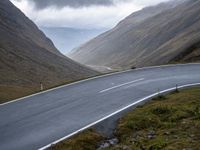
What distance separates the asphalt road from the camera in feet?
55.8

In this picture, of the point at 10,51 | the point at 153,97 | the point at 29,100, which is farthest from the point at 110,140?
the point at 10,51

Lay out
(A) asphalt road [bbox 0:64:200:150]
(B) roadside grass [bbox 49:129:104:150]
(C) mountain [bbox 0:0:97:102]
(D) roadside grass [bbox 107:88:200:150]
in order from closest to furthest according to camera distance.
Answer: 1. (D) roadside grass [bbox 107:88:200:150]
2. (B) roadside grass [bbox 49:129:104:150]
3. (A) asphalt road [bbox 0:64:200:150]
4. (C) mountain [bbox 0:0:97:102]

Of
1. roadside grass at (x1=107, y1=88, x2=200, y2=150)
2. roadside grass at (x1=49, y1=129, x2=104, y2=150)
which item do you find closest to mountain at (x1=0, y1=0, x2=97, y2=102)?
roadside grass at (x1=107, y1=88, x2=200, y2=150)

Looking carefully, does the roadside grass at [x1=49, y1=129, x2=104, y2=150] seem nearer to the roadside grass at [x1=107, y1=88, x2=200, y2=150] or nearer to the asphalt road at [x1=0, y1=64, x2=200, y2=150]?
the asphalt road at [x1=0, y1=64, x2=200, y2=150]

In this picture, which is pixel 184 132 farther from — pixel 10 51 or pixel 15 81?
pixel 10 51

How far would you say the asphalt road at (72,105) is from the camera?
55.8ft

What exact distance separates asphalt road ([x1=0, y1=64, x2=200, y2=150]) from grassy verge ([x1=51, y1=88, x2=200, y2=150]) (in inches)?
52.8

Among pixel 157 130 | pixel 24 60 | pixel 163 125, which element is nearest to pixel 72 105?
pixel 163 125

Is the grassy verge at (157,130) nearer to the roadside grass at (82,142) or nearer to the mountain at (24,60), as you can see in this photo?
the roadside grass at (82,142)

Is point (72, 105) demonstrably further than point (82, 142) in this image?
Yes

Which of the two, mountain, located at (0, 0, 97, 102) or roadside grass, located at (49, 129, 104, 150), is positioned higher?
mountain, located at (0, 0, 97, 102)

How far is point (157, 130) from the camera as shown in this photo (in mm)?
16609

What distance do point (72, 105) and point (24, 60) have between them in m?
118

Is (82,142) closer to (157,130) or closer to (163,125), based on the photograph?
(157,130)
